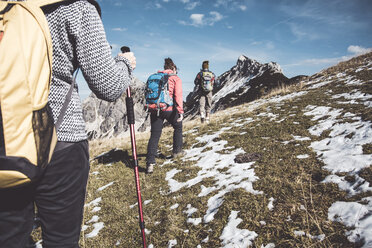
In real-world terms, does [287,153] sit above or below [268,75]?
below

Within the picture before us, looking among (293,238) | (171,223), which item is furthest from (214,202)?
(293,238)

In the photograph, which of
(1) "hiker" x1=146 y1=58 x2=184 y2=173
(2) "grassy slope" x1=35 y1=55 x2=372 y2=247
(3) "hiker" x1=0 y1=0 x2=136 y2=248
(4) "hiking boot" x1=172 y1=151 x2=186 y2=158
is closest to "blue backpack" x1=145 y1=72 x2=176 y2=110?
(1) "hiker" x1=146 y1=58 x2=184 y2=173

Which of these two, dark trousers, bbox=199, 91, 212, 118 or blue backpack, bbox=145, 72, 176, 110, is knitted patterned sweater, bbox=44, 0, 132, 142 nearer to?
blue backpack, bbox=145, 72, 176, 110

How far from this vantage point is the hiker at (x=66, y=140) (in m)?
1.49

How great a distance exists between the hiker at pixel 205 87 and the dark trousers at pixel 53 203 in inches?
419

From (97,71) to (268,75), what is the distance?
57.3 m

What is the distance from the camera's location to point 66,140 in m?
1.66

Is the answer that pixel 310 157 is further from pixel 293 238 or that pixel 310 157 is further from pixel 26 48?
pixel 26 48

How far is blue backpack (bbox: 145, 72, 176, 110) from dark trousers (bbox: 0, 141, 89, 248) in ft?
14.9

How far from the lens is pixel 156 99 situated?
6.32m

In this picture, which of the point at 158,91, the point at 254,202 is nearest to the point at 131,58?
the point at 254,202

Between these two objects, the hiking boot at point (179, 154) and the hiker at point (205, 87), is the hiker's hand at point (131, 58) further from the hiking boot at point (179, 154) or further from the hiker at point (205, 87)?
the hiker at point (205, 87)

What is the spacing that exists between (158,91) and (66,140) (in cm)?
478

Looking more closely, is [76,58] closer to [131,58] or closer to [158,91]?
[131,58]
